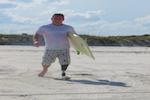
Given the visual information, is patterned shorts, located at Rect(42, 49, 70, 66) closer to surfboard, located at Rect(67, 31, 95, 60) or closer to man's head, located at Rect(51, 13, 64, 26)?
surfboard, located at Rect(67, 31, 95, 60)

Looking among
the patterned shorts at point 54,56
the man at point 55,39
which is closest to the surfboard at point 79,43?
the man at point 55,39

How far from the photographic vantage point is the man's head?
14.1ft

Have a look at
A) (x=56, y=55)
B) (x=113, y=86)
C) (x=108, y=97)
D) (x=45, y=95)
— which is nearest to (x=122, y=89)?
(x=113, y=86)

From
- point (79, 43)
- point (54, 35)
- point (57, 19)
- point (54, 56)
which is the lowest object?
point (54, 56)

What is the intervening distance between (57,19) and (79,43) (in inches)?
26.5

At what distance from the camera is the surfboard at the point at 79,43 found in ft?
13.6

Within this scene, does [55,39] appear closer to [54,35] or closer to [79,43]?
[54,35]

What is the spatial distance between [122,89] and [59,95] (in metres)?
1.07

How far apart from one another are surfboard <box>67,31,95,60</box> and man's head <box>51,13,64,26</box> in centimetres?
29

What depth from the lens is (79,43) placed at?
14.1 feet

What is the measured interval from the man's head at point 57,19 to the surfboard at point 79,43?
0.29m

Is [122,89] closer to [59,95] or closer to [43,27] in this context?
[59,95]

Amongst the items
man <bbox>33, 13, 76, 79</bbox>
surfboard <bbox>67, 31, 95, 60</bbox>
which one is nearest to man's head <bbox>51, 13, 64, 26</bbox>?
man <bbox>33, 13, 76, 79</bbox>

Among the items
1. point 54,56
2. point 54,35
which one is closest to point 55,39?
point 54,35
